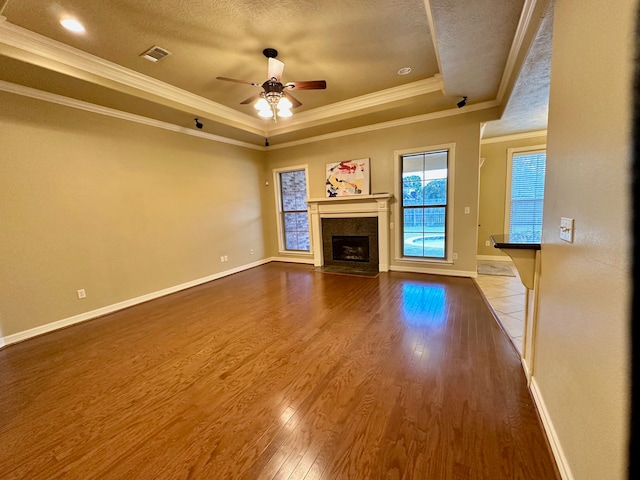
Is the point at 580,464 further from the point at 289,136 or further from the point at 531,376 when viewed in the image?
→ the point at 289,136

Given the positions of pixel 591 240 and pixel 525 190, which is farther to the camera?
pixel 525 190

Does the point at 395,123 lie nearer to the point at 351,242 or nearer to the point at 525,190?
the point at 351,242

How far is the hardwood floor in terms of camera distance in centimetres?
131

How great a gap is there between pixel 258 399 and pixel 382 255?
145 inches

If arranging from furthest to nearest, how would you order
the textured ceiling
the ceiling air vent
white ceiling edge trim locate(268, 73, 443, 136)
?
white ceiling edge trim locate(268, 73, 443, 136), the ceiling air vent, the textured ceiling

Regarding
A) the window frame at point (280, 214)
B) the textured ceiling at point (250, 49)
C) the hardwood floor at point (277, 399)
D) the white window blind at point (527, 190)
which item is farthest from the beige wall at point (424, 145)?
the white window blind at point (527, 190)

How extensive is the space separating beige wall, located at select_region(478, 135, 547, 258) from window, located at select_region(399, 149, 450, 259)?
158cm

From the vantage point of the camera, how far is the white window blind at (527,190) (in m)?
5.02

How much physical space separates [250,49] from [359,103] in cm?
203

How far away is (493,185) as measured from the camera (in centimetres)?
534

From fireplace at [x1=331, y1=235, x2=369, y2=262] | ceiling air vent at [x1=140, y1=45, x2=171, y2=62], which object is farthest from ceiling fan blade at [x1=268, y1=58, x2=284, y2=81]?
fireplace at [x1=331, y1=235, x2=369, y2=262]

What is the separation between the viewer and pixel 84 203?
334cm

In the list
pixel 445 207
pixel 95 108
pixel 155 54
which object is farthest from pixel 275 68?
pixel 445 207

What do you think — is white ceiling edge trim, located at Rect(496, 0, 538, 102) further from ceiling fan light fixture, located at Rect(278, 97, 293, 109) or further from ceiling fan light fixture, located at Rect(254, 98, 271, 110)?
ceiling fan light fixture, located at Rect(254, 98, 271, 110)
